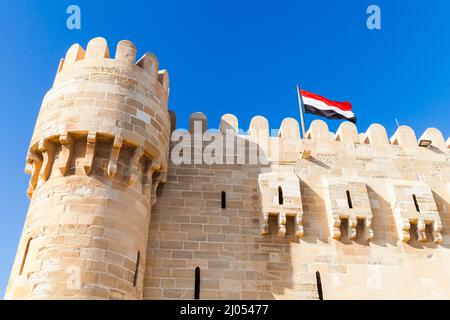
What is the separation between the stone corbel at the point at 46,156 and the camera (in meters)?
8.10

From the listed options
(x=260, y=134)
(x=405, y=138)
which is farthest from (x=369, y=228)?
(x=260, y=134)

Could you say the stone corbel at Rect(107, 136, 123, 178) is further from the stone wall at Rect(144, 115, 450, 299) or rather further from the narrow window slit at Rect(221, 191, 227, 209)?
the narrow window slit at Rect(221, 191, 227, 209)

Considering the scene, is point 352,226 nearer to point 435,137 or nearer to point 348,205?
point 348,205

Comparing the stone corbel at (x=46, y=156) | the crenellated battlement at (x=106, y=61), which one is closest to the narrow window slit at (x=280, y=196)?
the crenellated battlement at (x=106, y=61)

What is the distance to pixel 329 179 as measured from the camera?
32.2ft

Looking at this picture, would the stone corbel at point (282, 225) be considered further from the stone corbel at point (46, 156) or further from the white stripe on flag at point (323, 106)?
the stone corbel at point (46, 156)

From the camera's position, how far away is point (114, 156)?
8078 millimetres

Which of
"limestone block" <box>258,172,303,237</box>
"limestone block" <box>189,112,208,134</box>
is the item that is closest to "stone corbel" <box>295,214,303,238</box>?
"limestone block" <box>258,172,303,237</box>

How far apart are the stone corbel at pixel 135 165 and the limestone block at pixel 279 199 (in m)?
2.71

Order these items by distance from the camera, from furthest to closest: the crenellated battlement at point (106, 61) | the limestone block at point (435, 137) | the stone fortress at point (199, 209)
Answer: the limestone block at point (435, 137)
the crenellated battlement at point (106, 61)
the stone fortress at point (199, 209)

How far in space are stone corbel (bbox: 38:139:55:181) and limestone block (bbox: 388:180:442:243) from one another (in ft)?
23.9

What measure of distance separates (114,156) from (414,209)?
6.51 meters

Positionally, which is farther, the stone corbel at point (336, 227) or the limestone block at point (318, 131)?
the limestone block at point (318, 131)

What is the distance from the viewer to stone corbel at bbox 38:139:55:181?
8.10 metres
